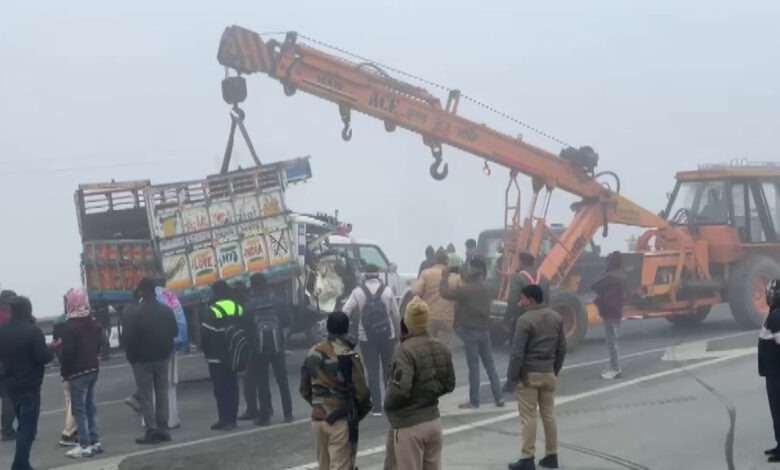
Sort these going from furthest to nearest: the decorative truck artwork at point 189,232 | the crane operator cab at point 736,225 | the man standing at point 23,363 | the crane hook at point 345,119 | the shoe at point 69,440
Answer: the crane operator cab at point 736,225
the crane hook at point 345,119
the decorative truck artwork at point 189,232
the shoe at point 69,440
the man standing at point 23,363

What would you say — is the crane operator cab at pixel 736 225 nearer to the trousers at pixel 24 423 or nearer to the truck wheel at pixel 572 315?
the truck wheel at pixel 572 315

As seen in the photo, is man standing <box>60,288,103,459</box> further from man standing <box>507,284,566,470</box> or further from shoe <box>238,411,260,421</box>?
man standing <box>507,284,566,470</box>

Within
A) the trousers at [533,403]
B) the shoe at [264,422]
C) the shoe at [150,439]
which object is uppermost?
the trousers at [533,403]

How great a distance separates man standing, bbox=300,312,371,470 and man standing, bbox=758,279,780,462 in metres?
3.67

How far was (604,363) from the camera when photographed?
614 inches

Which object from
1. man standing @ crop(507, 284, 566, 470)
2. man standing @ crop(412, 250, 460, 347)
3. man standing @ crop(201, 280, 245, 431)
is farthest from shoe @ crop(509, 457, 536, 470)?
man standing @ crop(201, 280, 245, 431)

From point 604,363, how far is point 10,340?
27.7 ft

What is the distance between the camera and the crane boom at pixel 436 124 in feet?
52.8

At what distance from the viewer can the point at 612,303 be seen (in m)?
14.0

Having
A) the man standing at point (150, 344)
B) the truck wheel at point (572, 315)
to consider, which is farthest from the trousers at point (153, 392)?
the truck wheel at point (572, 315)

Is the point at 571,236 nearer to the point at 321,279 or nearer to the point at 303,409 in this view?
the point at 321,279

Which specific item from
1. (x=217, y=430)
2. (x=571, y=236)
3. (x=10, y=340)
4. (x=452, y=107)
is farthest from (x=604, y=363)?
(x=10, y=340)

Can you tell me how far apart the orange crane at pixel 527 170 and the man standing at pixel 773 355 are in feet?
22.4

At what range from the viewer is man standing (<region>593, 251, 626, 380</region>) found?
14.0 m
